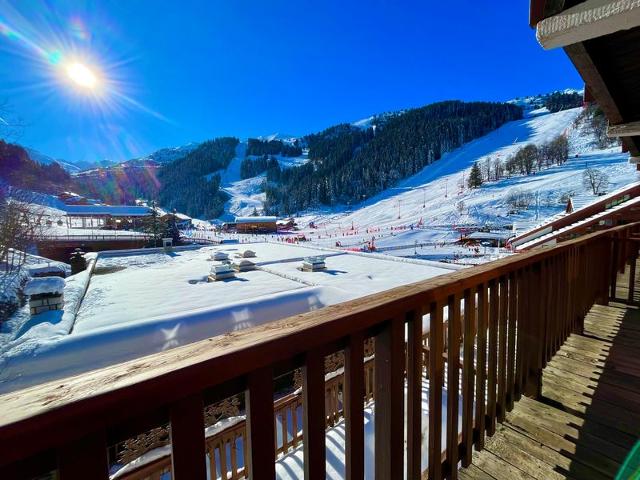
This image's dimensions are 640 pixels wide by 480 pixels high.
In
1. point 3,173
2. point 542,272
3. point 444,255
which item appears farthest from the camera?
point 444,255

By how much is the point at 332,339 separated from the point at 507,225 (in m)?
39.6

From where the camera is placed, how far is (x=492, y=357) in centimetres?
190

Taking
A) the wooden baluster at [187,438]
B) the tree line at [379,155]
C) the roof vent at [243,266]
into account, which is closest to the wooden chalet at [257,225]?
the tree line at [379,155]

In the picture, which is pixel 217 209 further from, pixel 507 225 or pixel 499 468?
pixel 499 468

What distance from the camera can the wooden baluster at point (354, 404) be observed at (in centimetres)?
101

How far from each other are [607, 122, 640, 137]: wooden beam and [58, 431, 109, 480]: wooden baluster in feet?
14.1

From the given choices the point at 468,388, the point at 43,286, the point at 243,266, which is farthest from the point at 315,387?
the point at 243,266

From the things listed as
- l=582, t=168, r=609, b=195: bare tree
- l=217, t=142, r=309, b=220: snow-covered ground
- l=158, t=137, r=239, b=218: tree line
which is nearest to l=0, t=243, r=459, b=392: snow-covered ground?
l=582, t=168, r=609, b=195: bare tree

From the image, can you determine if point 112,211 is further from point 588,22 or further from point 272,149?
point 272,149

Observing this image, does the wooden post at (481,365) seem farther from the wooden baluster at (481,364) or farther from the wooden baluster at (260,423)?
the wooden baluster at (260,423)

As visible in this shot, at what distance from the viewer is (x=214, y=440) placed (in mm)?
3768

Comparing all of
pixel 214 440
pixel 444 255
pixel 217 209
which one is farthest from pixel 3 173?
pixel 217 209

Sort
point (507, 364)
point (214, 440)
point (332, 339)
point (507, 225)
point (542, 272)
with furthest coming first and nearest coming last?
point (507, 225), point (214, 440), point (542, 272), point (507, 364), point (332, 339)

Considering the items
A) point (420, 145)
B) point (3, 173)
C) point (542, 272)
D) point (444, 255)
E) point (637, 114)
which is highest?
point (420, 145)
